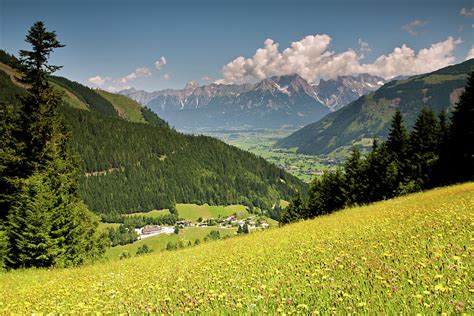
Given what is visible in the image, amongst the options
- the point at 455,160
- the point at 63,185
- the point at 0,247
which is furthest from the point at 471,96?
the point at 0,247

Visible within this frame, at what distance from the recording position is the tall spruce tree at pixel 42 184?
20359mm

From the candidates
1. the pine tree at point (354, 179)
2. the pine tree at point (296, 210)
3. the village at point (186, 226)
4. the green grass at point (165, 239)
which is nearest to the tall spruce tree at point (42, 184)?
the pine tree at point (354, 179)

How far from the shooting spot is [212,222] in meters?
193

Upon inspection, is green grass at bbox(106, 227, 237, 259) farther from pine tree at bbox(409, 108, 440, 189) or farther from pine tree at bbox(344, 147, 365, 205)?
pine tree at bbox(409, 108, 440, 189)

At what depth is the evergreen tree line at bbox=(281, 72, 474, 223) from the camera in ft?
134

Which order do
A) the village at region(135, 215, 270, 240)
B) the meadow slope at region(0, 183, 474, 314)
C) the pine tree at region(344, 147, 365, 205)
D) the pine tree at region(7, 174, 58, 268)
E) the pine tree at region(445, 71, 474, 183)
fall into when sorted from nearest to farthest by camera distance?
the meadow slope at region(0, 183, 474, 314) < the pine tree at region(7, 174, 58, 268) < the pine tree at region(445, 71, 474, 183) < the pine tree at region(344, 147, 365, 205) < the village at region(135, 215, 270, 240)

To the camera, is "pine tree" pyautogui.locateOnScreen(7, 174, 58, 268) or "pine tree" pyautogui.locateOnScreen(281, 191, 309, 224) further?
"pine tree" pyautogui.locateOnScreen(281, 191, 309, 224)

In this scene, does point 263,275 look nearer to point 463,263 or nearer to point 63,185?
point 463,263

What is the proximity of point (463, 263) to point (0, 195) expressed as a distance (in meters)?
29.6

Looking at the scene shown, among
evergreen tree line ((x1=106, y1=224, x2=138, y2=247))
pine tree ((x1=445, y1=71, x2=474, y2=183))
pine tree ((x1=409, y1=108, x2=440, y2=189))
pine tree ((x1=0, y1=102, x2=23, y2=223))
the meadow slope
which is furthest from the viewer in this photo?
evergreen tree line ((x1=106, y1=224, x2=138, y2=247))

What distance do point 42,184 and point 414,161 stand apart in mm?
49954

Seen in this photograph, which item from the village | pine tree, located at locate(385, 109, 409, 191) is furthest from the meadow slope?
the village

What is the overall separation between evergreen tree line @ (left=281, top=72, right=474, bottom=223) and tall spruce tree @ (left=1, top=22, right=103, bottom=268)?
108ft

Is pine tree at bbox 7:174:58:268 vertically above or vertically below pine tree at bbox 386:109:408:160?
below
